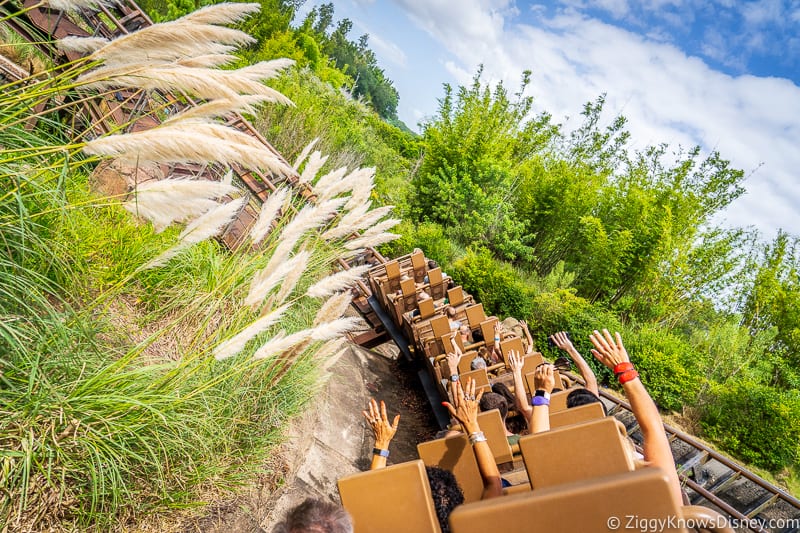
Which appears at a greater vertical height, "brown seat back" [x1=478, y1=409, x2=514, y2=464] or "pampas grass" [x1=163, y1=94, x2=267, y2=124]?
"pampas grass" [x1=163, y1=94, x2=267, y2=124]

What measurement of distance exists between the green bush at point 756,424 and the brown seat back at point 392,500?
36.5 feet

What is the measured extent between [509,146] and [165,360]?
1656 centimetres

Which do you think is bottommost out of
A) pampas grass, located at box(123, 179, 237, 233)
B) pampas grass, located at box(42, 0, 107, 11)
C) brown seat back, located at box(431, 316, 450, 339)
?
brown seat back, located at box(431, 316, 450, 339)

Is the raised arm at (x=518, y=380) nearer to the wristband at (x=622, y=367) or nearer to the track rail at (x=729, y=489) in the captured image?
the wristband at (x=622, y=367)

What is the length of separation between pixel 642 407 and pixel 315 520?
1230 mm

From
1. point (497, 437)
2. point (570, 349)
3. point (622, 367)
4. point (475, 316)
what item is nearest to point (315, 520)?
point (622, 367)

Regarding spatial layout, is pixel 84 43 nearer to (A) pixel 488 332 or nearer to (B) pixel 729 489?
(A) pixel 488 332

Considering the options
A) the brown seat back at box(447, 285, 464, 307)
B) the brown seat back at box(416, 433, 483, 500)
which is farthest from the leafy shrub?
the brown seat back at box(416, 433, 483, 500)

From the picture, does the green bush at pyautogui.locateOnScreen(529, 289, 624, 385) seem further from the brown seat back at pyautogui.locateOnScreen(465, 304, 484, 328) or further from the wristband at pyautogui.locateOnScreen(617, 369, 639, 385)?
the wristband at pyautogui.locateOnScreen(617, 369, 639, 385)

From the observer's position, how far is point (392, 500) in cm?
162

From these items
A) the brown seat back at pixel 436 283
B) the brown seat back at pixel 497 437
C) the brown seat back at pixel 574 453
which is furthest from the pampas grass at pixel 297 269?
the brown seat back at pixel 436 283

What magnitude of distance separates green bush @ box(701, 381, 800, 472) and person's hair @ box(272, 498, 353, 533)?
447 inches

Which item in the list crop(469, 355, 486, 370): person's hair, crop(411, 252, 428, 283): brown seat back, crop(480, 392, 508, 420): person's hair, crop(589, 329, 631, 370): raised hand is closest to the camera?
crop(589, 329, 631, 370): raised hand

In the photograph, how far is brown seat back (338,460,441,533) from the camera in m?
1.57
